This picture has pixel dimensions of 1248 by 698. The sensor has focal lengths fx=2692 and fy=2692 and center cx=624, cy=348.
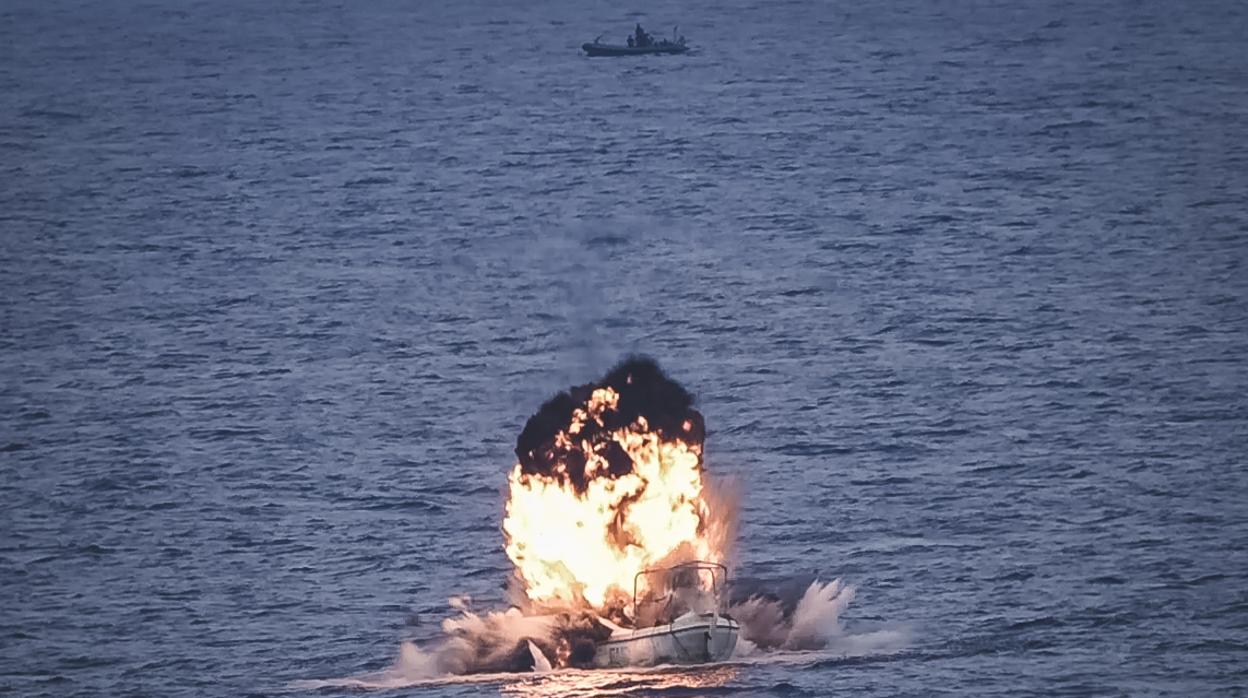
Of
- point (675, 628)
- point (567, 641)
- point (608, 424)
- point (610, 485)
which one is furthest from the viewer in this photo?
point (567, 641)

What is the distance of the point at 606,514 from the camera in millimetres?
118875

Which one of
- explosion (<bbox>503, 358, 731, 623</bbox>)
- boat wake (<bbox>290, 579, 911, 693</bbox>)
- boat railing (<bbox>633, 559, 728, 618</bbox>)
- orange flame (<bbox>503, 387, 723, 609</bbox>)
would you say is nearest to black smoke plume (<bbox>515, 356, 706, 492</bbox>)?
explosion (<bbox>503, 358, 731, 623</bbox>)

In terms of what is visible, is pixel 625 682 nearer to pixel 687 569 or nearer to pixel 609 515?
pixel 687 569

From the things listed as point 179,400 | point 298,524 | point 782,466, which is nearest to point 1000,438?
point 782,466

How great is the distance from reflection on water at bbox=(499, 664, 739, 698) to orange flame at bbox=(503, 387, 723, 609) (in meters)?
3.63

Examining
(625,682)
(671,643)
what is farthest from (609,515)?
(625,682)

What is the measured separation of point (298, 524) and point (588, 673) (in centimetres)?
3753

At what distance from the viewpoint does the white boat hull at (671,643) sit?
118 meters

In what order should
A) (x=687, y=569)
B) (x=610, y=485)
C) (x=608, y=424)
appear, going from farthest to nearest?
(x=687, y=569) → (x=608, y=424) → (x=610, y=485)

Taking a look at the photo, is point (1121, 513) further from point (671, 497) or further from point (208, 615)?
point (208, 615)

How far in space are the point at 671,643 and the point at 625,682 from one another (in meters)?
2.68

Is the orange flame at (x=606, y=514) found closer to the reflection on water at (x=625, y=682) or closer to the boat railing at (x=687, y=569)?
the boat railing at (x=687, y=569)

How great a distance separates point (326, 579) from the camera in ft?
467

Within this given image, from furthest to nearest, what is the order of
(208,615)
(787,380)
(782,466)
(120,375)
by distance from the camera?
(120,375) < (787,380) < (782,466) < (208,615)
